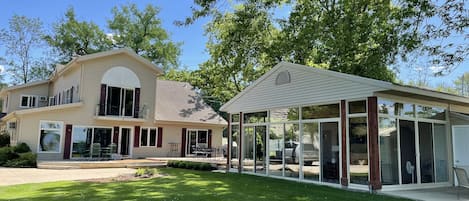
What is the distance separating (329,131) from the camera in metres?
11.8

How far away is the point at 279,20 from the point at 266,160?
406 inches

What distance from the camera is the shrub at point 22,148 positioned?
1869cm

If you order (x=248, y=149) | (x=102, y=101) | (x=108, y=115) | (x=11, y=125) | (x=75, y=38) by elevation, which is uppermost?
(x=75, y=38)

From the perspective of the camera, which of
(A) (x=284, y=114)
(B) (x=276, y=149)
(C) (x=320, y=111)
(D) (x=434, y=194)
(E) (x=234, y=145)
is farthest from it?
(E) (x=234, y=145)

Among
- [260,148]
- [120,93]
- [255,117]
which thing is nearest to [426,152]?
A: [260,148]

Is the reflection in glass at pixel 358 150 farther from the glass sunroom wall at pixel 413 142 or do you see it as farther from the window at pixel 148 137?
the window at pixel 148 137

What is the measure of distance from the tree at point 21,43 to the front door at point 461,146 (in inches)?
1416

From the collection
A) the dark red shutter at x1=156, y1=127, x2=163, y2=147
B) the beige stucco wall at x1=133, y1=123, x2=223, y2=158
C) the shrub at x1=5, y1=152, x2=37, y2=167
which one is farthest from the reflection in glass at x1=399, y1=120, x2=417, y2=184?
the dark red shutter at x1=156, y1=127, x2=163, y2=147

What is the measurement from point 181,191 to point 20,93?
74.3 feet

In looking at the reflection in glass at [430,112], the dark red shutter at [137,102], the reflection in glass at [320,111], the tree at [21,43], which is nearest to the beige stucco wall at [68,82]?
the dark red shutter at [137,102]

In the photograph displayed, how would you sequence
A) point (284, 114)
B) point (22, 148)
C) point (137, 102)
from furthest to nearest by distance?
point (137, 102)
point (22, 148)
point (284, 114)

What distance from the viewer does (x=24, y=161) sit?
17.5m

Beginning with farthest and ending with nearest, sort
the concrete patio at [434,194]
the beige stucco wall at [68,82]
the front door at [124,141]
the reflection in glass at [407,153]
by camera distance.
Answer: the front door at [124,141]
the beige stucco wall at [68,82]
the reflection in glass at [407,153]
the concrete patio at [434,194]

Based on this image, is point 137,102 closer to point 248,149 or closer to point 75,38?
point 248,149
